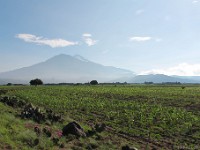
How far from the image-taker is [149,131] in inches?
1013

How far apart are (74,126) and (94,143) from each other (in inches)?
108

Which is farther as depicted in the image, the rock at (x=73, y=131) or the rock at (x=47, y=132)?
the rock at (x=73, y=131)

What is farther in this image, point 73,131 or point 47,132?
point 73,131

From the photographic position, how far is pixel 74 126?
22.7 meters

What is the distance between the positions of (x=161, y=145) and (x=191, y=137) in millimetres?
Answer: 3744

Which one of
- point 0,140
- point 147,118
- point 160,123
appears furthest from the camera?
point 147,118

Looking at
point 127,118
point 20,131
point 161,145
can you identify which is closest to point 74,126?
point 20,131

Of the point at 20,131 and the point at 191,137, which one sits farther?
the point at 191,137

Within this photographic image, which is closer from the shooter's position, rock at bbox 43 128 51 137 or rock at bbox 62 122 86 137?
rock at bbox 43 128 51 137

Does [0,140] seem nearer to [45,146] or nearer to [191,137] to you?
[45,146]

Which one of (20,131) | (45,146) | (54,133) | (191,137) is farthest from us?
(191,137)

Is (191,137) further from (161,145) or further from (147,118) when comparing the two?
(147,118)

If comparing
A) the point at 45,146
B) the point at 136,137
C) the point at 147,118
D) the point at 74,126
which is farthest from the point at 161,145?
the point at 147,118

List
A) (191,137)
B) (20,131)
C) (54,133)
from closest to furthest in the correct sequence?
(20,131) → (54,133) → (191,137)
